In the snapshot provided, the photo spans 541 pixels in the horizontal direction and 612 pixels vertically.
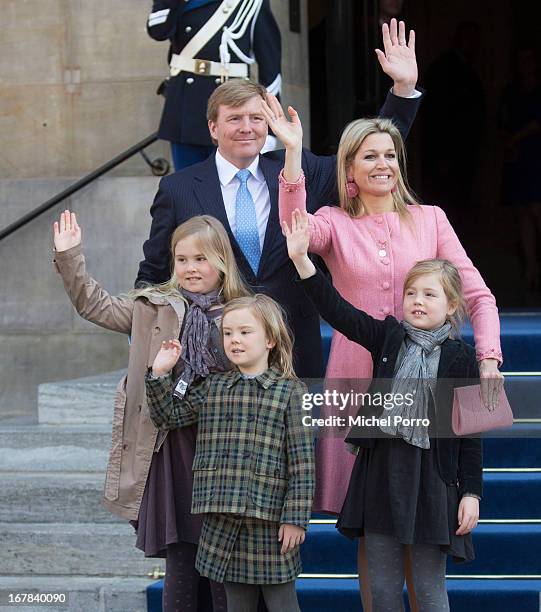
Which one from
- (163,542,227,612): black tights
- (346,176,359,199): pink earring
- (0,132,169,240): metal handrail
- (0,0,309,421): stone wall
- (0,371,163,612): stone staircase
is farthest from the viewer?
(0,0,309,421): stone wall

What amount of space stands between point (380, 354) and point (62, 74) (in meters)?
3.91

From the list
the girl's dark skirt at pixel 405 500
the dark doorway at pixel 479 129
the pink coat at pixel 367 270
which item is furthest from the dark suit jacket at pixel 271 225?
the dark doorway at pixel 479 129

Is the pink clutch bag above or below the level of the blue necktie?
below

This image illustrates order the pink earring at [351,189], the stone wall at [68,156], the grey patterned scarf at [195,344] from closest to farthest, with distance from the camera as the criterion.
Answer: the grey patterned scarf at [195,344], the pink earring at [351,189], the stone wall at [68,156]

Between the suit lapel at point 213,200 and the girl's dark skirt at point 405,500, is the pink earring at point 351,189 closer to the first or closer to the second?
the suit lapel at point 213,200

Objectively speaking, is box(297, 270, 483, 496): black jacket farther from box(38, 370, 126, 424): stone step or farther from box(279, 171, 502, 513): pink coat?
box(38, 370, 126, 424): stone step

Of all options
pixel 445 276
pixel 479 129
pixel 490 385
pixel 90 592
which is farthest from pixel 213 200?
pixel 479 129

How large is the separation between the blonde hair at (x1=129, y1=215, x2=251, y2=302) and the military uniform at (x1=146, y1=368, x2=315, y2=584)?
0.29 meters

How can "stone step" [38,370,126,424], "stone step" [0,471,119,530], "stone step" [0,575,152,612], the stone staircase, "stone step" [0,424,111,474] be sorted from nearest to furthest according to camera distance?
1. "stone step" [0,575,152,612]
2. the stone staircase
3. "stone step" [0,471,119,530]
4. "stone step" [0,424,111,474]
5. "stone step" [38,370,126,424]

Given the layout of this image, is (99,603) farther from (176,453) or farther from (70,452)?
(176,453)

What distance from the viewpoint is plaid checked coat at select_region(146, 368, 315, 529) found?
4.09 metres

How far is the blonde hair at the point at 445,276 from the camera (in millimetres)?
4188

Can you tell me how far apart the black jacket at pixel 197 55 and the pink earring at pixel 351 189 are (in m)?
1.84

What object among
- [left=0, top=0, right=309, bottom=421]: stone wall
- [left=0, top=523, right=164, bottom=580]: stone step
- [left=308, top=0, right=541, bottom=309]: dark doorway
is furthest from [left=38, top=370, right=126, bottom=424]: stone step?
[left=308, top=0, right=541, bottom=309]: dark doorway
